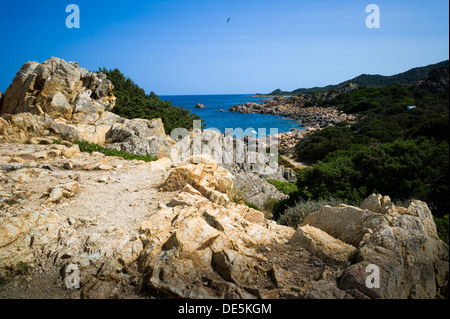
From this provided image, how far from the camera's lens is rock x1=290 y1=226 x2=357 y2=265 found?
3.98 m

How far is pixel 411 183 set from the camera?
8.23 metres

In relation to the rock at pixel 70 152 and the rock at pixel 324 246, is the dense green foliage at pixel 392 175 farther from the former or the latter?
the rock at pixel 70 152

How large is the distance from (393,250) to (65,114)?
1701 cm

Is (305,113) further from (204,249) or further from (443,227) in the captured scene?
(204,249)

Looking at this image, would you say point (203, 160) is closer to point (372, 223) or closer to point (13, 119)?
point (372, 223)

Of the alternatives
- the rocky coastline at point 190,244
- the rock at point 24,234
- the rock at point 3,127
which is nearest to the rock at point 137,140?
the rock at point 3,127

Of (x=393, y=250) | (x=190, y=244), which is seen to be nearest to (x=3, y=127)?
(x=190, y=244)

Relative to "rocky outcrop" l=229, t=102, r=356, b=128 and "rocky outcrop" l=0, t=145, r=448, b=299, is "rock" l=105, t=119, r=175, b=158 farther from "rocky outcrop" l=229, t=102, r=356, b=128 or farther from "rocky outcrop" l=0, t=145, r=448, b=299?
"rocky outcrop" l=229, t=102, r=356, b=128

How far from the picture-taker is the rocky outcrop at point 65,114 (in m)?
13.5

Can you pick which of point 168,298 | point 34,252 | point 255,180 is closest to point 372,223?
point 168,298

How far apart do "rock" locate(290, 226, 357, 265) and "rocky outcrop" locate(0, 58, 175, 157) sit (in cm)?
1143

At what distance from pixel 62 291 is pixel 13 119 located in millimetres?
12936

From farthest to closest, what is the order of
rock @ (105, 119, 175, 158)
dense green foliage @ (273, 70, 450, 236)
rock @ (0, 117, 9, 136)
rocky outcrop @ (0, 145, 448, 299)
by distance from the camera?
rock @ (105, 119, 175, 158), rock @ (0, 117, 9, 136), dense green foliage @ (273, 70, 450, 236), rocky outcrop @ (0, 145, 448, 299)

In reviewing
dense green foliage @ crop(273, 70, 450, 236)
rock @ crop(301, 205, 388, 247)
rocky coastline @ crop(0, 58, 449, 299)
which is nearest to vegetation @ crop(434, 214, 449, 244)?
rocky coastline @ crop(0, 58, 449, 299)
